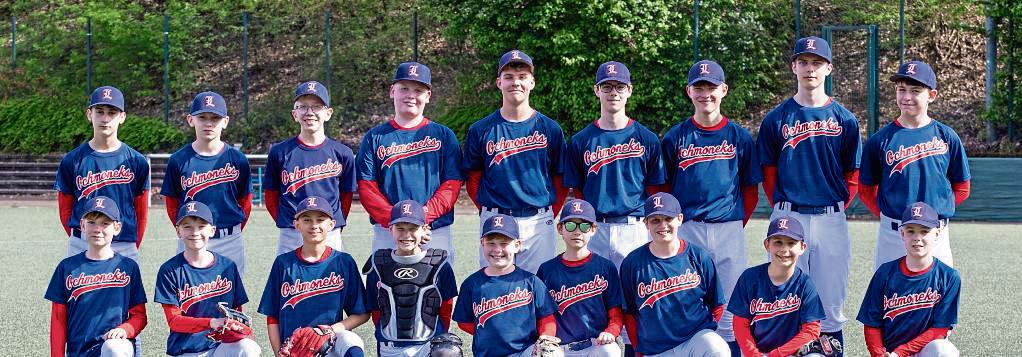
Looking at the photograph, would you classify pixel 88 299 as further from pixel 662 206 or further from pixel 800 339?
pixel 800 339

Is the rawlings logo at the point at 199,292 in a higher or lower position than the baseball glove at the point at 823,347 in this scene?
higher

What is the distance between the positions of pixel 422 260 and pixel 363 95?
20179 millimetres

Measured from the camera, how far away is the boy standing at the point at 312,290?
21.4 ft

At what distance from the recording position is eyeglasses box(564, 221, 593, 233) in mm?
6457

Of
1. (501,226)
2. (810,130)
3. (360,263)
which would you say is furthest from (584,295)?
(360,263)

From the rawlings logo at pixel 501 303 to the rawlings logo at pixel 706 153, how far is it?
1.51m

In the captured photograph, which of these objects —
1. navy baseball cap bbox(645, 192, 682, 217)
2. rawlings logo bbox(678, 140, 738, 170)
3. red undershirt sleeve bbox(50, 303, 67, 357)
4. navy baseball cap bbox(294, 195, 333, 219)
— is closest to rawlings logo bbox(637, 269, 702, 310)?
navy baseball cap bbox(645, 192, 682, 217)

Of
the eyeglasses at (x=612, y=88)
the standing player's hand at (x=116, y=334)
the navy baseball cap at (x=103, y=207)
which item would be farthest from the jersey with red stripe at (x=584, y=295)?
the navy baseball cap at (x=103, y=207)

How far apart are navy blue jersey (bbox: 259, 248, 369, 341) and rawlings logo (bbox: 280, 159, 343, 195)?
81 centimetres

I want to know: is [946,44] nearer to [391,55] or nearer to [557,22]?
[557,22]

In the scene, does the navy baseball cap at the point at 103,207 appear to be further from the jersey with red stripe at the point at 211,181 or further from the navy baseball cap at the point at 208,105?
the navy baseball cap at the point at 208,105

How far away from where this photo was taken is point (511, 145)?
727cm

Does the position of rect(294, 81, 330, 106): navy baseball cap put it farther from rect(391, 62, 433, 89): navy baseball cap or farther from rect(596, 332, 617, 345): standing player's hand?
rect(596, 332, 617, 345): standing player's hand

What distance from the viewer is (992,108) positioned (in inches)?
800
